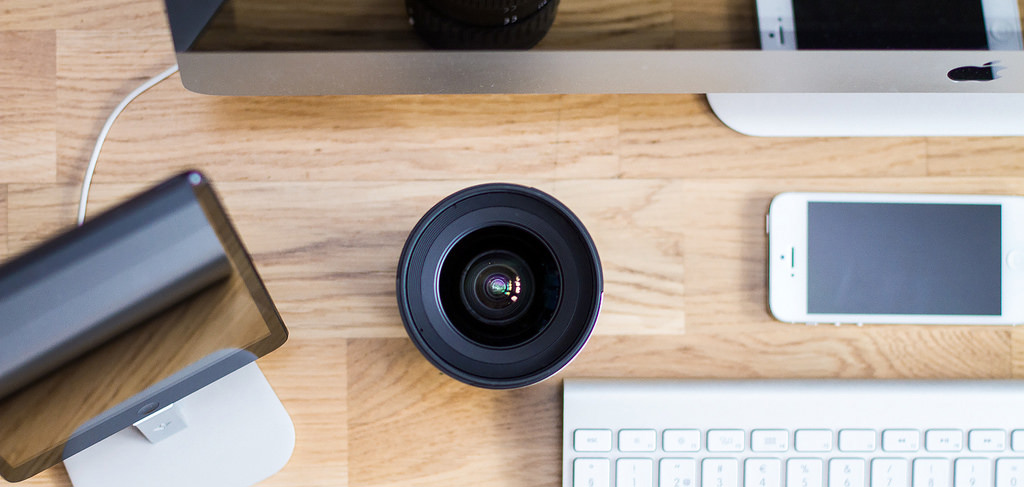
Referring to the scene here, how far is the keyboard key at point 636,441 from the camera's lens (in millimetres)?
436

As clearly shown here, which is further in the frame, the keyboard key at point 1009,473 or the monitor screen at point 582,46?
the keyboard key at point 1009,473

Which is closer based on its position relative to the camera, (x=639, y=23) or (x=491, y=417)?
(x=639, y=23)

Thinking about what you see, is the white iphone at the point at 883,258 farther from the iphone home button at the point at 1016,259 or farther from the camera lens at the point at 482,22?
the camera lens at the point at 482,22

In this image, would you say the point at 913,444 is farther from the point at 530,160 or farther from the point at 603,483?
the point at 530,160

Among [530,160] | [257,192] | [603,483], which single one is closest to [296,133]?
[257,192]

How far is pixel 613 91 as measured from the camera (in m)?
0.39

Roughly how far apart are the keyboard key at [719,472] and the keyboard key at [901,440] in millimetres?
93

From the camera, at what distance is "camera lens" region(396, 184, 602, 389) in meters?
0.37

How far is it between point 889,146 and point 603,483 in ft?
0.93

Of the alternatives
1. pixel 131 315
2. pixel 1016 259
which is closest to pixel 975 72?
pixel 1016 259

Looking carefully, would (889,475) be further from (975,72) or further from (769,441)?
(975,72)

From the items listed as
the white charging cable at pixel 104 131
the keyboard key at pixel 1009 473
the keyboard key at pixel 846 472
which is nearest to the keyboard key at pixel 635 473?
the keyboard key at pixel 846 472

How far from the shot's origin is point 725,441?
0.44m

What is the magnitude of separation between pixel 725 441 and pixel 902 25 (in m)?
0.25
